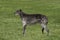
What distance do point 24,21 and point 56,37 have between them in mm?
2244

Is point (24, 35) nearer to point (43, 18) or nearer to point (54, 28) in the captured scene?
point (43, 18)

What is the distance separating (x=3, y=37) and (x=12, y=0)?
33841 mm

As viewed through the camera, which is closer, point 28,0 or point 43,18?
point 43,18

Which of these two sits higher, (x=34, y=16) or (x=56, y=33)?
(x=34, y=16)

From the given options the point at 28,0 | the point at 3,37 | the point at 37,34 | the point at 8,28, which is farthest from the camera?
the point at 28,0

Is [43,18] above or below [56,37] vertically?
above

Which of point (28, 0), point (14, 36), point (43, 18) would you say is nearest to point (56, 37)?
point (43, 18)

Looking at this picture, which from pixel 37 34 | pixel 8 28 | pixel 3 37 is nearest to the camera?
pixel 3 37

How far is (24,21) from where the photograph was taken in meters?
17.8

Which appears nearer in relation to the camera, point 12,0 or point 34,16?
point 34,16

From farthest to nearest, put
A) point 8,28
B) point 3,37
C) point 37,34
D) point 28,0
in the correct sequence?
point 28,0, point 8,28, point 37,34, point 3,37

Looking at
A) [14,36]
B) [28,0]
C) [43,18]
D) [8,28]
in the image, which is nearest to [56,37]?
[43,18]

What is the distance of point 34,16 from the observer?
17891 millimetres

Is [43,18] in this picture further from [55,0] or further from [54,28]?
[55,0]
